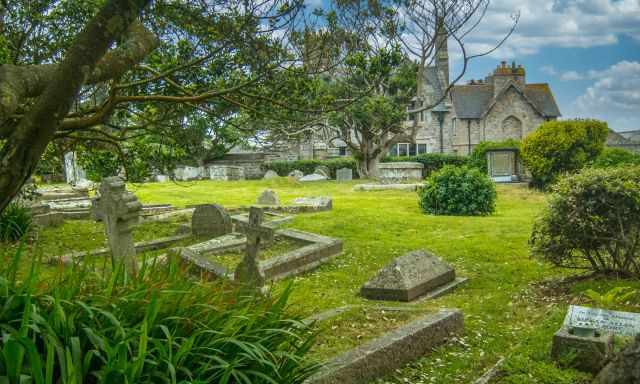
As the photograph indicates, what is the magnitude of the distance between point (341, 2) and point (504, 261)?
5501 mm

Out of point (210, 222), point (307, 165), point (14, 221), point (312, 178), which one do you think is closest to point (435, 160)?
point (312, 178)

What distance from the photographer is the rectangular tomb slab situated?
4.48 meters

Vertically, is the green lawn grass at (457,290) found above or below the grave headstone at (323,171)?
below

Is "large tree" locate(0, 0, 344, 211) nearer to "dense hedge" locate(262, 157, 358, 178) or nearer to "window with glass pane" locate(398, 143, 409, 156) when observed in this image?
"dense hedge" locate(262, 157, 358, 178)

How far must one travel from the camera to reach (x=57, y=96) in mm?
3852

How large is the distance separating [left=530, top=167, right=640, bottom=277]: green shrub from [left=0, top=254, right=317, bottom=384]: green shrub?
16.7 ft

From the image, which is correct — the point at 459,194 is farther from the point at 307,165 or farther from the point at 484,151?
the point at 307,165

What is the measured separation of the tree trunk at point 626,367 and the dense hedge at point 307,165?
3467 centimetres

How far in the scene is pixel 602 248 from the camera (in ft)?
26.2

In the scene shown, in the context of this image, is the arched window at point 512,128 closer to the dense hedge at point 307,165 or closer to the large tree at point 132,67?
the dense hedge at point 307,165

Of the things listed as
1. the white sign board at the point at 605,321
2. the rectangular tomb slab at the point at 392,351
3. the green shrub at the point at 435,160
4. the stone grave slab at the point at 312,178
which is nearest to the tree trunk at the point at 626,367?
the white sign board at the point at 605,321

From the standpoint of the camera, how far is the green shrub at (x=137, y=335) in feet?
9.43

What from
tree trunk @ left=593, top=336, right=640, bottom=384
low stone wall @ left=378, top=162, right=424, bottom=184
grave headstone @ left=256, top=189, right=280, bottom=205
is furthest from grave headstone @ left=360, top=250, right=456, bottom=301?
low stone wall @ left=378, top=162, right=424, bottom=184

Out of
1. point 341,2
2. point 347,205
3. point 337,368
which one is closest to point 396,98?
point 347,205
